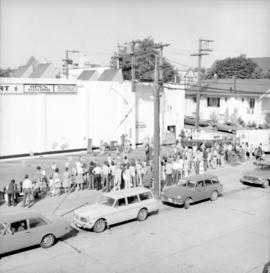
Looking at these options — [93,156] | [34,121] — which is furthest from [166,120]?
[34,121]

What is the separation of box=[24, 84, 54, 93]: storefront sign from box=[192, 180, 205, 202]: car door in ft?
50.0

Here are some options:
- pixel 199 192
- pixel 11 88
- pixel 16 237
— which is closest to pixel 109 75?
pixel 11 88

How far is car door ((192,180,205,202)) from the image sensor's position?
19291 millimetres

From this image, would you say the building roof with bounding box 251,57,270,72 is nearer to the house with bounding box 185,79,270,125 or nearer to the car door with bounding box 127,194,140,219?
the house with bounding box 185,79,270,125

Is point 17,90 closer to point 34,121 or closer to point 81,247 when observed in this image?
point 34,121

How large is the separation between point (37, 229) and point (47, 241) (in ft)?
2.05

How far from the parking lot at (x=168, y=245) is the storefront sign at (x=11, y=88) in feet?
39.1

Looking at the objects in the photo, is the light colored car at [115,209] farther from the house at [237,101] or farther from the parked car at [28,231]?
the house at [237,101]

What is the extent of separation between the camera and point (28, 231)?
43.4ft

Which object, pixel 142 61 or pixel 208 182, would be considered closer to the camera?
pixel 208 182

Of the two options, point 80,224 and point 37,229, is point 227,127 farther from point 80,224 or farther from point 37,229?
point 37,229

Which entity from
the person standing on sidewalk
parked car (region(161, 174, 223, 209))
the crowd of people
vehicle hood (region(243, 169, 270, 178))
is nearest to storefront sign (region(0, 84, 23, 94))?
the crowd of people

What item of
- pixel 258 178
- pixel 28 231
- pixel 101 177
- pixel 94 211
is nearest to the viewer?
pixel 28 231

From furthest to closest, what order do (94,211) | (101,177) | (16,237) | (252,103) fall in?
(252,103) < (101,177) < (94,211) < (16,237)
